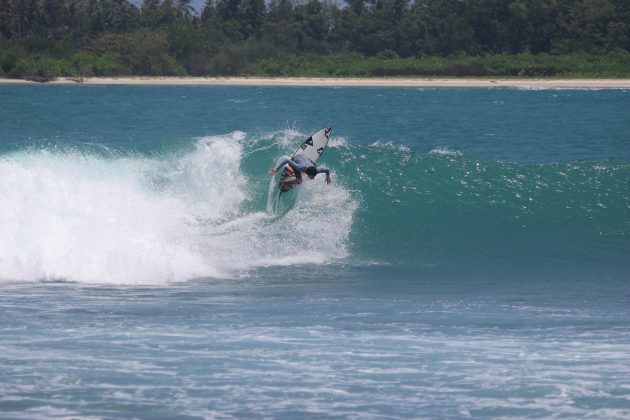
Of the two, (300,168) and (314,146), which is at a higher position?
(314,146)

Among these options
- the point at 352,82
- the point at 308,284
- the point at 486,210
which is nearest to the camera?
the point at 308,284

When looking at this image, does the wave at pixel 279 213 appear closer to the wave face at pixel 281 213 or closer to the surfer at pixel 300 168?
the wave face at pixel 281 213

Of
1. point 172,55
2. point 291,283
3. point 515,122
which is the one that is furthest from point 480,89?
point 291,283

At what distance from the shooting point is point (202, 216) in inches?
687

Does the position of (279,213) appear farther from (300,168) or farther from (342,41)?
(342,41)

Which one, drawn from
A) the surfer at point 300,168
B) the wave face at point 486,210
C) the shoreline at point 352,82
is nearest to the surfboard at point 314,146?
the surfer at point 300,168

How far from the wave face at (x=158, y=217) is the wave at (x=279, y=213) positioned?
0.03 metres

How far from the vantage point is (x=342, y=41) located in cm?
10069

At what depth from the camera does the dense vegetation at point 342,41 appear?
8556 centimetres

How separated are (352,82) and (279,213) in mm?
64750

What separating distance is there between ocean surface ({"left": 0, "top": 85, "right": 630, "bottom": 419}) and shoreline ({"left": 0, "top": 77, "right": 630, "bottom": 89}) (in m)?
51.1

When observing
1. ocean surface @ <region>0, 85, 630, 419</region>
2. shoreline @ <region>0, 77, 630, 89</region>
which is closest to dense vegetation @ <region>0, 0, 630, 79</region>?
shoreline @ <region>0, 77, 630, 89</region>

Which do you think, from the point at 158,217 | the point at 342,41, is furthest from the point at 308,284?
the point at 342,41

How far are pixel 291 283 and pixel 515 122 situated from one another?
28395 mm
